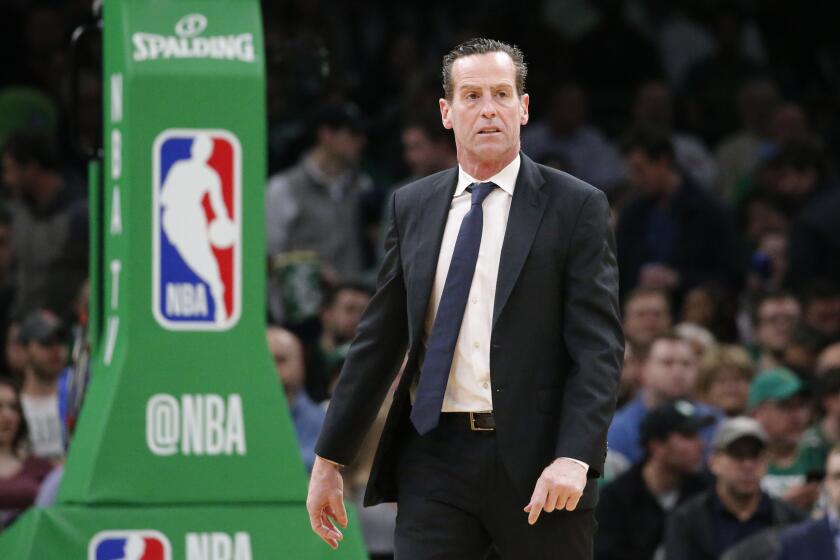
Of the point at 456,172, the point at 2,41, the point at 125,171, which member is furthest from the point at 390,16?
the point at 456,172

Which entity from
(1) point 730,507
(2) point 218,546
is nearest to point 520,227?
(2) point 218,546

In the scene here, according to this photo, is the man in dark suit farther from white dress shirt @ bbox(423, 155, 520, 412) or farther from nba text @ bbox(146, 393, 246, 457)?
nba text @ bbox(146, 393, 246, 457)

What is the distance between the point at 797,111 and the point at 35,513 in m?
8.85

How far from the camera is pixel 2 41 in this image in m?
15.0

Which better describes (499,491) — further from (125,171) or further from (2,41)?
(2,41)

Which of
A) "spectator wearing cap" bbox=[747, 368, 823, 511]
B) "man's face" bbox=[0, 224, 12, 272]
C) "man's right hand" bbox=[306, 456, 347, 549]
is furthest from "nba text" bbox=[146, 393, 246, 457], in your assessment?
"man's face" bbox=[0, 224, 12, 272]

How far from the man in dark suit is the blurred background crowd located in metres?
2.57

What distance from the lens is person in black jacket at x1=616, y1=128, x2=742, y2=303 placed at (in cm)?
1193

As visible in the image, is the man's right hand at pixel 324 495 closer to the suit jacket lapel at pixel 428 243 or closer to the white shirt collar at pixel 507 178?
the suit jacket lapel at pixel 428 243

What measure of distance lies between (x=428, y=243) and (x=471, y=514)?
0.70m

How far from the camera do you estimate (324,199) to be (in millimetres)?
12055

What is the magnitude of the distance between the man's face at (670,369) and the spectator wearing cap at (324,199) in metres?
2.30

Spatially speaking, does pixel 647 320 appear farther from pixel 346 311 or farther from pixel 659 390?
pixel 346 311

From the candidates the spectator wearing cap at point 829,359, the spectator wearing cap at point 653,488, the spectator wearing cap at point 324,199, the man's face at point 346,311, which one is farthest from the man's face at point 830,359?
the spectator wearing cap at point 324,199
